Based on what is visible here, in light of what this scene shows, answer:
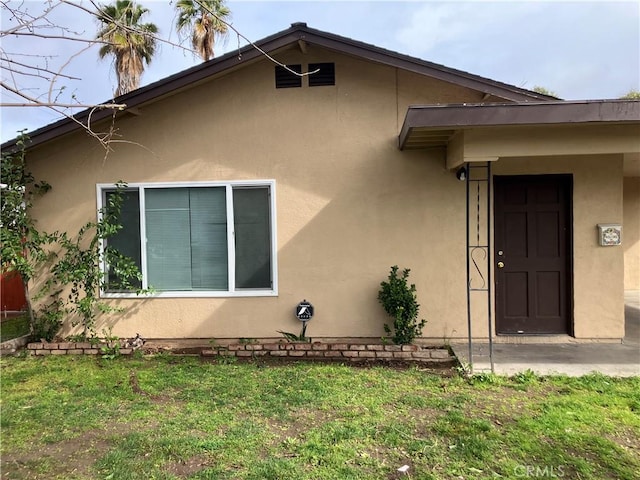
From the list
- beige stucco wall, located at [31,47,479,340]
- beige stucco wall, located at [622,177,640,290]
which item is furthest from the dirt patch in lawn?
beige stucco wall, located at [622,177,640,290]

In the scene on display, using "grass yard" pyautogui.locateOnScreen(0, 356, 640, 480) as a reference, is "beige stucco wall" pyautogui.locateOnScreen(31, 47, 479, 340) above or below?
above

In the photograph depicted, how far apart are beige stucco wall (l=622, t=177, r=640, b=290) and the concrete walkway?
205 inches

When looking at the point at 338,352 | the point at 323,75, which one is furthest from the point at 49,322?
the point at 323,75

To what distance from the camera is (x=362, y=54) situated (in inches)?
222

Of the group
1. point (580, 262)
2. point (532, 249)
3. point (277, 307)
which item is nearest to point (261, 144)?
point (277, 307)

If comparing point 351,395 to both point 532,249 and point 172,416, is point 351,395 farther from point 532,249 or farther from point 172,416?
point 532,249

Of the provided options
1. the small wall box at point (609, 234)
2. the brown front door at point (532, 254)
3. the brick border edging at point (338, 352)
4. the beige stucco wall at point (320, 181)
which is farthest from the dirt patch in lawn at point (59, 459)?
the small wall box at point (609, 234)

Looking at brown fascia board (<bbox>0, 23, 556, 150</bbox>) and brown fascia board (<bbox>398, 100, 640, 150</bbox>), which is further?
brown fascia board (<bbox>0, 23, 556, 150</bbox>)

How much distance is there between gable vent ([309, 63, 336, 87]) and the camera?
6.11 meters

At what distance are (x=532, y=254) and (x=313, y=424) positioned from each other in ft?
13.2

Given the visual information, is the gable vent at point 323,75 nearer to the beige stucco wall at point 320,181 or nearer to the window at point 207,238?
the beige stucco wall at point 320,181

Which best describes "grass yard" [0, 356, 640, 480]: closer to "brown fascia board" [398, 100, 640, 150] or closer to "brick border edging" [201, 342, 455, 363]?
"brick border edging" [201, 342, 455, 363]

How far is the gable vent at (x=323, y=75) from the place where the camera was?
6.11 meters

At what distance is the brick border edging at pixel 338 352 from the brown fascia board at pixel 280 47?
3282mm
